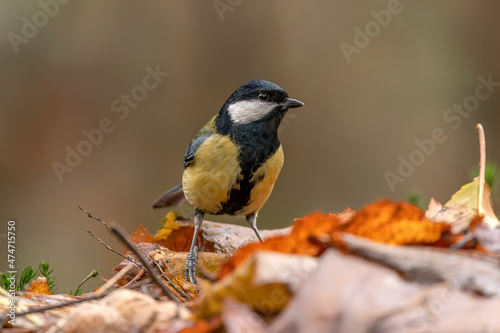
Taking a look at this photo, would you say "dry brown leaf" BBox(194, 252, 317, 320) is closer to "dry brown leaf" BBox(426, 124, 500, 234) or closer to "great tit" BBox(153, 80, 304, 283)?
"dry brown leaf" BBox(426, 124, 500, 234)

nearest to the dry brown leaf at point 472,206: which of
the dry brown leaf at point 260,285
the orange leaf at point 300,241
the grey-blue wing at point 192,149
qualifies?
the orange leaf at point 300,241

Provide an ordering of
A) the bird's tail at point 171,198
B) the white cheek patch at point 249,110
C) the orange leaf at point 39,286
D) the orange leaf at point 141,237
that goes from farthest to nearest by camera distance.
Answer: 1. the bird's tail at point 171,198
2. the white cheek patch at point 249,110
3. the orange leaf at point 141,237
4. the orange leaf at point 39,286

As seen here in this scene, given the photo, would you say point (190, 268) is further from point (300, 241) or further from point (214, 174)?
point (214, 174)

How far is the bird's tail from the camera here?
312 centimetres

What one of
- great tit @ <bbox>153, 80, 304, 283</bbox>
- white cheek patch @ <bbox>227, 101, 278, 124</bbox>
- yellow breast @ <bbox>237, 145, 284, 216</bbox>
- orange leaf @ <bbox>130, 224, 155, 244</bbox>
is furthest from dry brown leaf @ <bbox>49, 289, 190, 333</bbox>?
white cheek patch @ <bbox>227, 101, 278, 124</bbox>

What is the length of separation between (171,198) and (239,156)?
0.97 m

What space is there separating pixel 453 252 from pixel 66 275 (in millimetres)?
4095

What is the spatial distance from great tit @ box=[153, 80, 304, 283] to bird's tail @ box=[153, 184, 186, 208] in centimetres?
56

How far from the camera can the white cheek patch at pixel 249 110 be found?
2451mm

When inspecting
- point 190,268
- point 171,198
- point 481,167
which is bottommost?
point 171,198

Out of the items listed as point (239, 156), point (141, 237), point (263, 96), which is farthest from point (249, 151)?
point (141, 237)

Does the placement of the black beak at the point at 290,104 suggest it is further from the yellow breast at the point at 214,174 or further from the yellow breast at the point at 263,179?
the yellow breast at the point at 214,174

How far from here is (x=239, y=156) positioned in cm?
231

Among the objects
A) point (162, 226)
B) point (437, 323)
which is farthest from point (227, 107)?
point (437, 323)
